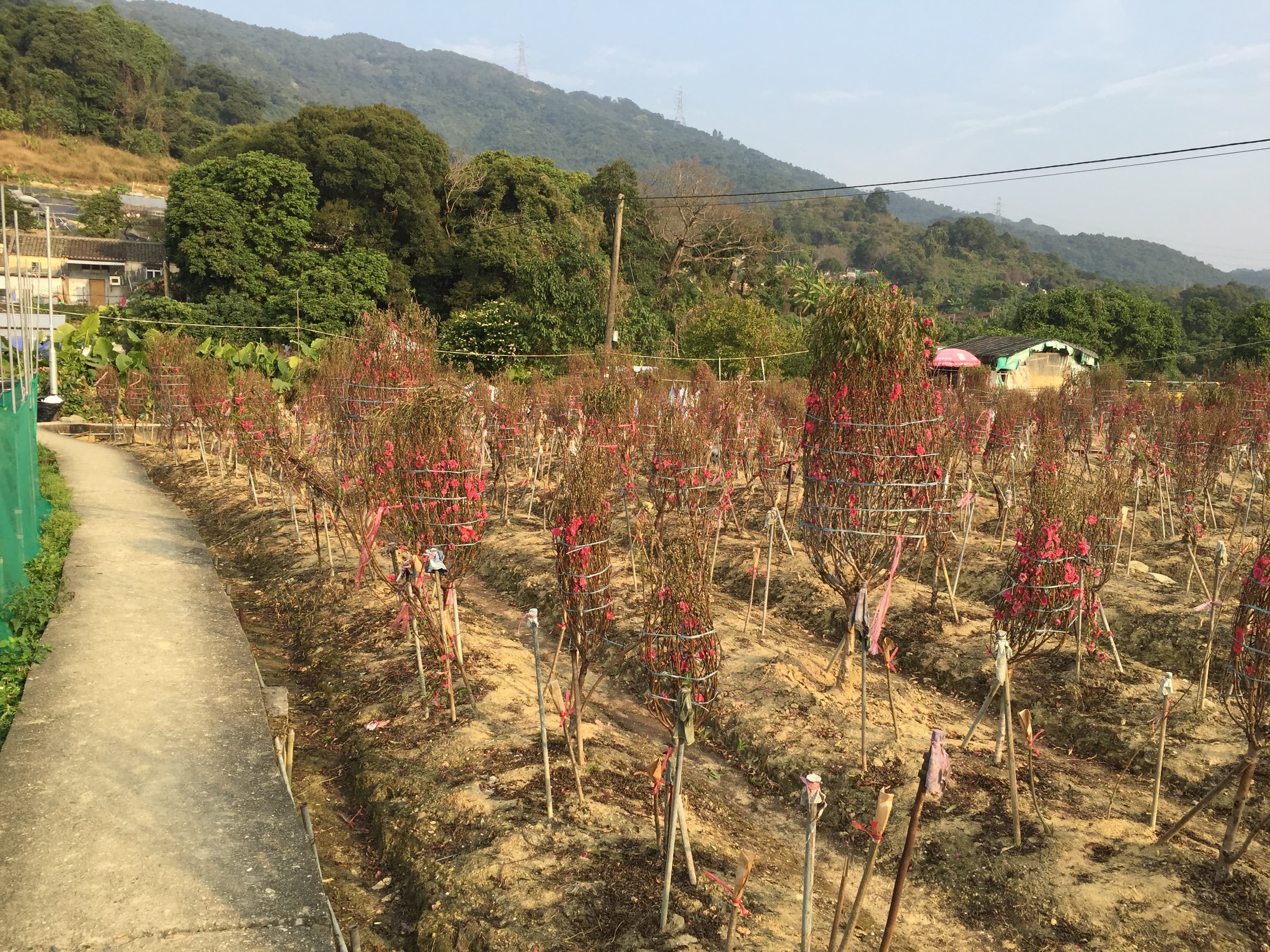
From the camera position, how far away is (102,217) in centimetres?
4969

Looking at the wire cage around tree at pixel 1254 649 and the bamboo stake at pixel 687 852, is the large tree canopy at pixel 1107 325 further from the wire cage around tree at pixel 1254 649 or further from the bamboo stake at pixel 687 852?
the bamboo stake at pixel 687 852

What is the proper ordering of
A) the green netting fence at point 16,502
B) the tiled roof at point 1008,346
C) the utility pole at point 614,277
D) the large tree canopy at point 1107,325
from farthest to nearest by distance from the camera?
1. the large tree canopy at point 1107,325
2. the tiled roof at point 1008,346
3. the utility pole at point 614,277
4. the green netting fence at point 16,502

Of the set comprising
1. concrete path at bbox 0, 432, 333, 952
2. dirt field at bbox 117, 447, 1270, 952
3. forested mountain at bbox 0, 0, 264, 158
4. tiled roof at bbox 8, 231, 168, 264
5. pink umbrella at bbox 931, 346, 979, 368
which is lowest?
dirt field at bbox 117, 447, 1270, 952

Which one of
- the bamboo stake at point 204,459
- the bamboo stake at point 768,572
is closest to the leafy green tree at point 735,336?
the bamboo stake at point 204,459

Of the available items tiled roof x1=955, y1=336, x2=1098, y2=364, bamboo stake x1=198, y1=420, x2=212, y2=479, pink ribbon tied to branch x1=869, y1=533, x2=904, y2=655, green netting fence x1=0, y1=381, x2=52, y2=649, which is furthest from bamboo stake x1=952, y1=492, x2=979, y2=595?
tiled roof x1=955, y1=336, x2=1098, y2=364

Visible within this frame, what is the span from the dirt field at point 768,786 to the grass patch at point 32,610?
1.93 meters

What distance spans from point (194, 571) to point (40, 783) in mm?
5137

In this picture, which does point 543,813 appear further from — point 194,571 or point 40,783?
point 194,571

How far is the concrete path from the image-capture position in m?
4.03

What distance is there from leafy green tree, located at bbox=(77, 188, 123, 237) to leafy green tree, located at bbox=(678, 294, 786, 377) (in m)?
39.4

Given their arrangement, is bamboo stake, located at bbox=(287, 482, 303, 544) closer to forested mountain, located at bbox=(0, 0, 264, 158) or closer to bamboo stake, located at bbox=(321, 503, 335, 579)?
bamboo stake, located at bbox=(321, 503, 335, 579)

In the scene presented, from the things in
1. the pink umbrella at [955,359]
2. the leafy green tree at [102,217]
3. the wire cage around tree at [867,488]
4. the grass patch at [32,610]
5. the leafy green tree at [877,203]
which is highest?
the leafy green tree at [877,203]

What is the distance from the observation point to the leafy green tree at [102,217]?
4928 centimetres

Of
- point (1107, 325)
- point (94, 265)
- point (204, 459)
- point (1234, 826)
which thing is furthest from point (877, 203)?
point (1234, 826)
